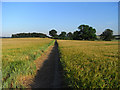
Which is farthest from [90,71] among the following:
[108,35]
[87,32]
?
[108,35]

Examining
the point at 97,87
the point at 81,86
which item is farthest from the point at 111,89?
the point at 81,86

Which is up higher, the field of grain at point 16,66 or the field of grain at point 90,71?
the field of grain at point 90,71

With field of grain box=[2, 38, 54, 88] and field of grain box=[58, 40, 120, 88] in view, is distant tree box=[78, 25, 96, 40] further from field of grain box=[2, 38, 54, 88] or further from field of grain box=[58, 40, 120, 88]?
field of grain box=[58, 40, 120, 88]

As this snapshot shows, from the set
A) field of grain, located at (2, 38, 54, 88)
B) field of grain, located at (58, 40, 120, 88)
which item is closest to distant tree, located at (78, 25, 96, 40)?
field of grain, located at (2, 38, 54, 88)

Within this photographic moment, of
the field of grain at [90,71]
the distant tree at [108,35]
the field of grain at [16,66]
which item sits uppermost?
the distant tree at [108,35]

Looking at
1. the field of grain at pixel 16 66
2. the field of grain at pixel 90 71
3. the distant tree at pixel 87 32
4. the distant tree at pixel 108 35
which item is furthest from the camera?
the distant tree at pixel 108 35

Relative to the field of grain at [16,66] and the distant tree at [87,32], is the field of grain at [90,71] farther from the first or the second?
the distant tree at [87,32]

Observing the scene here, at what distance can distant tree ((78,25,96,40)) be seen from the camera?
7294cm

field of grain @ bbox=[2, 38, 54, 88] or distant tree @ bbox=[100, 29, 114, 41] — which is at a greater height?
distant tree @ bbox=[100, 29, 114, 41]

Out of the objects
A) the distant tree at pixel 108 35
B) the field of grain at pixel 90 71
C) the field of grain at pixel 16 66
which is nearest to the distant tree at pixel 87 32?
the distant tree at pixel 108 35

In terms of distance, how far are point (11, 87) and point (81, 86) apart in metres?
3.46

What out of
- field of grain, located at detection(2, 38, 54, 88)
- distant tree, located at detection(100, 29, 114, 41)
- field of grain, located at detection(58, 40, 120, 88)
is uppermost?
distant tree, located at detection(100, 29, 114, 41)

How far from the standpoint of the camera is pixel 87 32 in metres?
73.4

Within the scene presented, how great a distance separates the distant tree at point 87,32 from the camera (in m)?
72.9
